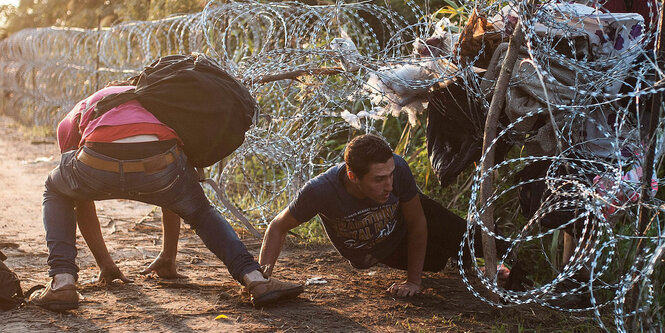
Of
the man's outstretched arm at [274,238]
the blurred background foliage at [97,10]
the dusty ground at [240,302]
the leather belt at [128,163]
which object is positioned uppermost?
the blurred background foliage at [97,10]

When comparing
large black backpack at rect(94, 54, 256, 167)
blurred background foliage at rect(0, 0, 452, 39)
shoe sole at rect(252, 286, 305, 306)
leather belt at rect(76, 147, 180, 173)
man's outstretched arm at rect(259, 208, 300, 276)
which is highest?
blurred background foliage at rect(0, 0, 452, 39)

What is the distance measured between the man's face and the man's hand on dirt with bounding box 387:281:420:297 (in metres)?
0.61

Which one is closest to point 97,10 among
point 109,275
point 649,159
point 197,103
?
point 109,275

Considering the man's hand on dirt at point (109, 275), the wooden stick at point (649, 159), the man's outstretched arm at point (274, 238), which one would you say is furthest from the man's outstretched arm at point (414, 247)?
the man's hand on dirt at point (109, 275)

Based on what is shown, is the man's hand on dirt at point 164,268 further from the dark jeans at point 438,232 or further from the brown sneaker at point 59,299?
the dark jeans at point 438,232

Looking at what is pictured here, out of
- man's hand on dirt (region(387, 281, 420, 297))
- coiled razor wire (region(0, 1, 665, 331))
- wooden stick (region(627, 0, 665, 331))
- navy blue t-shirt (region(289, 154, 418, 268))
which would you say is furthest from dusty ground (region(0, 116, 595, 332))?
wooden stick (region(627, 0, 665, 331))

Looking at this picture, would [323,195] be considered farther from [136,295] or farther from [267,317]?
[136,295]

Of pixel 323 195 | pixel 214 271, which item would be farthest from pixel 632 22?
pixel 214 271

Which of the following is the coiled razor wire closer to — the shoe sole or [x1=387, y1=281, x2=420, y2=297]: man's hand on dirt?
[x1=387, y1=281, x2=420, y2=297]: man's hand on dirt

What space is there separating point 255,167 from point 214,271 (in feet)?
9.10

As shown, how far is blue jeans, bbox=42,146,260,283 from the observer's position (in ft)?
12.0

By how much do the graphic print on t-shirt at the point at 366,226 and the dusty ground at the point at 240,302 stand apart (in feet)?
1.02

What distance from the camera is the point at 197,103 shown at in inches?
150

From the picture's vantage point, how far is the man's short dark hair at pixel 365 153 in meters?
3.72
